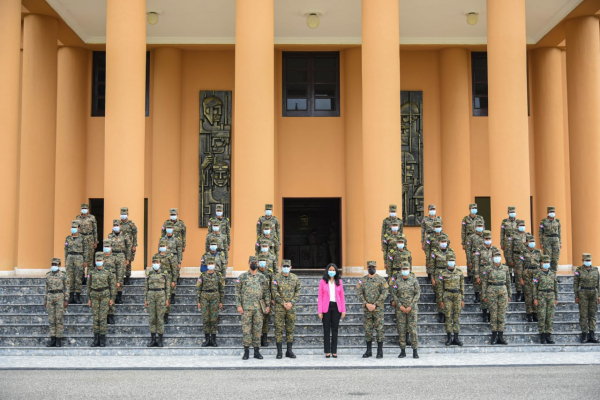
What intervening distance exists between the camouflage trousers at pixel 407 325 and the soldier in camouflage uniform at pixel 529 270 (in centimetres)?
301

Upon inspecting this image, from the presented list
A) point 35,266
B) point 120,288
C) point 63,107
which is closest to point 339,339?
point 120,288

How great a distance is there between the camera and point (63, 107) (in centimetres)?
2138

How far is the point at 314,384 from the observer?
9.34 m

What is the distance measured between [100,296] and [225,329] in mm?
2510

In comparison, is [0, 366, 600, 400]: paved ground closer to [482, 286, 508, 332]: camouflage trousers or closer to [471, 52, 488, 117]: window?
[482, 286, 508, 332]: camouflage trousers

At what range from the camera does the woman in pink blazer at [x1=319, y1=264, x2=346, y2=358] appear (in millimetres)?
12039

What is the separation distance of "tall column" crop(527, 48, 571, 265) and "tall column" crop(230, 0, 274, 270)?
412 inches

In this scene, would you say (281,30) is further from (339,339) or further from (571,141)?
(339,339)

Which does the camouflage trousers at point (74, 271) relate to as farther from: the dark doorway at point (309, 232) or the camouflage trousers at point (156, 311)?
the dark doorway at point (309, 232)

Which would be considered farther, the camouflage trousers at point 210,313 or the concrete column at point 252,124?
the concrete column at point 252,124

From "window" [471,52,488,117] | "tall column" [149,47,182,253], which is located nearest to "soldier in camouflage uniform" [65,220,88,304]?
"tall column" [149,47,182,253]

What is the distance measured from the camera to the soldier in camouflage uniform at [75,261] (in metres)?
14.4

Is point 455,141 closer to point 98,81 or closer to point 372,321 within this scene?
point 372,321

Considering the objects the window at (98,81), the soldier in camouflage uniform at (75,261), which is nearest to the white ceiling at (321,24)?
the window at (98,81)
